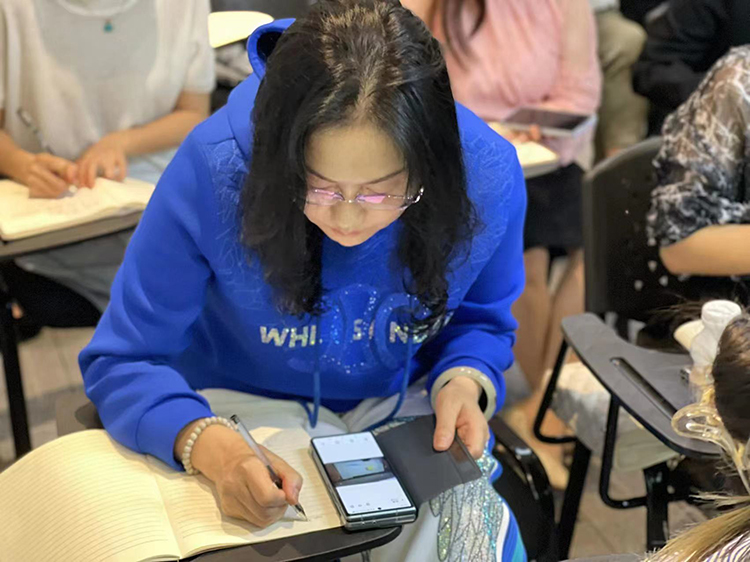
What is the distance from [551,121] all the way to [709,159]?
2.07 feet

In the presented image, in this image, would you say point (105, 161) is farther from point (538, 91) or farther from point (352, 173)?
point (538, 91)

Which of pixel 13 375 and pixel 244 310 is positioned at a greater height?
pixel 244 310

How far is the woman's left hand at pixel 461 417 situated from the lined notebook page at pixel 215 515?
0.53ft

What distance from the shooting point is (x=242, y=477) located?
995mm

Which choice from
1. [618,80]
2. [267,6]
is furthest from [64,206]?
[618,80]

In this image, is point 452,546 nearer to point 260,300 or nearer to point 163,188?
point 260,300

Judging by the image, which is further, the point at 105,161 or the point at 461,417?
the point at 105,161

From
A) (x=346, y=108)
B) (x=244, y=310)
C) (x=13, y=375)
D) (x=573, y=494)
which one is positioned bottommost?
(x=573, y=494)

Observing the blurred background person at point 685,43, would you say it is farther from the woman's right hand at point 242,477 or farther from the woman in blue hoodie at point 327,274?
the woman's right hand at point 242,477

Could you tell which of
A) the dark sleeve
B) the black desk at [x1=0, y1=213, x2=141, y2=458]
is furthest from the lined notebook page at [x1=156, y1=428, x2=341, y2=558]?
the dark sleeve

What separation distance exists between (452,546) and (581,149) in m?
1.43

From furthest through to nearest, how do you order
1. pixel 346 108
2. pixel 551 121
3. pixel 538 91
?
pixel 538 91
pixel 551 121
pixel 346 108

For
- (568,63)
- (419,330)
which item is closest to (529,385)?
(568,63)

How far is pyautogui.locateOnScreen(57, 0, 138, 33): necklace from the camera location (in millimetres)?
1656
